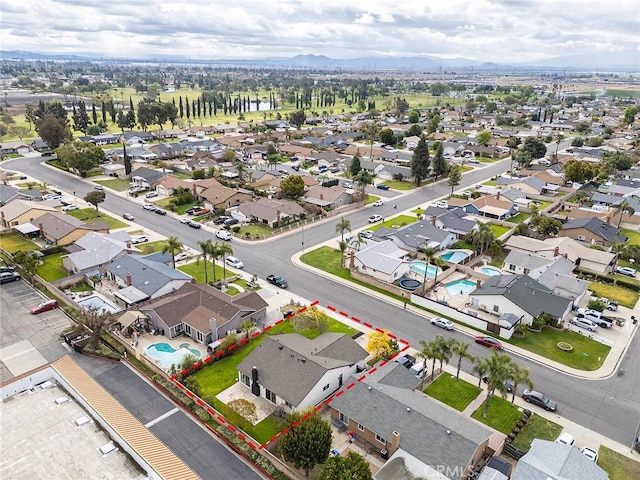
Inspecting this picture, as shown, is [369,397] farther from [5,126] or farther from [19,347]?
[5,126]

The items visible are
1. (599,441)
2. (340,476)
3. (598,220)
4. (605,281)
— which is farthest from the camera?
(598,220)

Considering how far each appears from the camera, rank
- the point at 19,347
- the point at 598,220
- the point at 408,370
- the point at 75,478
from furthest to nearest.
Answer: the point at 598,220, the point at 19,347, the point at 408,370, the point at 75,478

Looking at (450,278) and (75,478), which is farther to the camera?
(450,278)

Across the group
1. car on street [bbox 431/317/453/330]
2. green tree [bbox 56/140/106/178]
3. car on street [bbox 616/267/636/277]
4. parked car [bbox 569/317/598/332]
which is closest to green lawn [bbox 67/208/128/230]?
green tree [bbox 56/140/106/178]

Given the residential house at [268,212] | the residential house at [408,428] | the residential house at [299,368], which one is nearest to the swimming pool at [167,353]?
the residential house at [299,368]

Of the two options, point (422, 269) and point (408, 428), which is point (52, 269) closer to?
point (422, 269)

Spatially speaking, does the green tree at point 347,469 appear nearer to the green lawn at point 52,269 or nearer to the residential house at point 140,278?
the residential house at point 140,278

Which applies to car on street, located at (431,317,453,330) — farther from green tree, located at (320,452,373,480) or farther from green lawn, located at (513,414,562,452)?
green tree, located at (320,452,373,480)

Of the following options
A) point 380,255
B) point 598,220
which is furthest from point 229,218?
point 598,220
